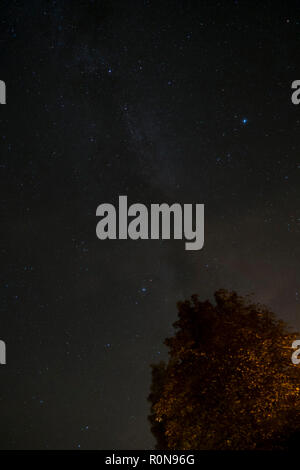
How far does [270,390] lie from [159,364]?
16.3m

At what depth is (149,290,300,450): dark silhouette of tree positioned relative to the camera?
13.2 m

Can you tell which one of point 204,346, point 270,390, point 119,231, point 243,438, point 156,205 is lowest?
point 243,438

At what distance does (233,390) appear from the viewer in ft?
44.8

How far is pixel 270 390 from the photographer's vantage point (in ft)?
44.5

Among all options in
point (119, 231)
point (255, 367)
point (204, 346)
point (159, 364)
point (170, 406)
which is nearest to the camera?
point (255, 367)

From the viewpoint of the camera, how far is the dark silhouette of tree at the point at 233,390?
518 inches

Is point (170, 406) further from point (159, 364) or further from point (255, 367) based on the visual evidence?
point (159, 364)
